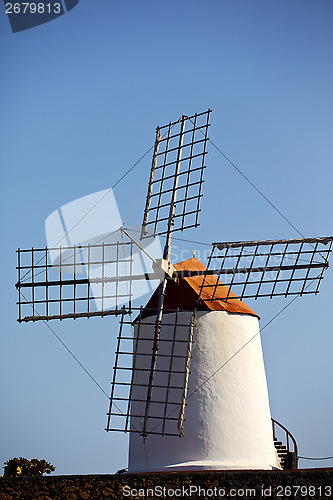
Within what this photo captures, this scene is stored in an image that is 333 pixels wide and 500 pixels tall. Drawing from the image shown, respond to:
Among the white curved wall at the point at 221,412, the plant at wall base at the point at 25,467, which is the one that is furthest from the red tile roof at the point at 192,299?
the plant at wall base at the point at 25,467

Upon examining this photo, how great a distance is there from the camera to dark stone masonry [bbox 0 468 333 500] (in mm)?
7141

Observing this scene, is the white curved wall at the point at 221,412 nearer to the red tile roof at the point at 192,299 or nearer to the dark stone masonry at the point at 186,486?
the red tile roof at the point at 192,299

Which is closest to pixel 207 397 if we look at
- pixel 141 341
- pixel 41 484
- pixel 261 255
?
pixel 141 341

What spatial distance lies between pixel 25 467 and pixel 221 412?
2540mm

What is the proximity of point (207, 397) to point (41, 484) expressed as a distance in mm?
2560

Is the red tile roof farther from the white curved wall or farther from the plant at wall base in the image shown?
the plant at wall base

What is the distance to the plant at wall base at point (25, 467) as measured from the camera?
945 centimetres

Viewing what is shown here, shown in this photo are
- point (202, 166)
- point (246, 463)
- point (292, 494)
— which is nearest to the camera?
point (292, 494)

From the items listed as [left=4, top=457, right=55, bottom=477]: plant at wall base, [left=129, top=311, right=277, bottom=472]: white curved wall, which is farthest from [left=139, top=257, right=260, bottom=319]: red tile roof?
[left=4, top=457, right=55, bottom=477]: plant at wall base

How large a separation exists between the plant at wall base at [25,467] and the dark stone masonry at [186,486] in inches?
86.5

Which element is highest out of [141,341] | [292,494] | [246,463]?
[141,341]

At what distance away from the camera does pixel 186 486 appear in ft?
23.6

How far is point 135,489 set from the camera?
7.18m

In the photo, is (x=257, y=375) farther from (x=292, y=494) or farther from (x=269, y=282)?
(x=292, y=494)
